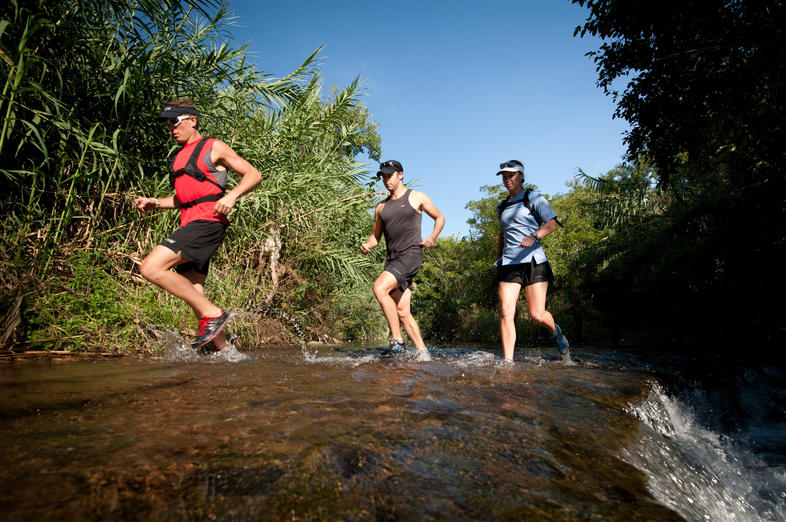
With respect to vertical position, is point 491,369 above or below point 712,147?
below

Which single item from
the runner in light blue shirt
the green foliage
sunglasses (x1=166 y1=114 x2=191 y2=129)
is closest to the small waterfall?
the runner in light blue shirt

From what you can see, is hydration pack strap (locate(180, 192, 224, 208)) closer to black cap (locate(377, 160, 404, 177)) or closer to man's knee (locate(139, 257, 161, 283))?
man's knee (locate(139, 257, 161, 283))

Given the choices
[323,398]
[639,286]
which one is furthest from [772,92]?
[323,398]

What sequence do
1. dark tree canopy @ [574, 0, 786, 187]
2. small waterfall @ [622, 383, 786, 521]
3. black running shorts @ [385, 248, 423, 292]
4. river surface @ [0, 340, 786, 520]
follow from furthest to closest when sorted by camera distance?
1. dark tree canopy @ [574, 0, 786, 187]
2. black running shorts @ [385, 248, 423, 292]
3. small waterfall @ [622, 383, 786, 521]
4. river surface @ [0, 340, 786, 520]

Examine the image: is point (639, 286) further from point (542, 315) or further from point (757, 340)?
point (542, 315)

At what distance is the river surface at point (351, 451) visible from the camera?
1060 mm

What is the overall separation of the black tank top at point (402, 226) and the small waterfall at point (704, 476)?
2.54 metres

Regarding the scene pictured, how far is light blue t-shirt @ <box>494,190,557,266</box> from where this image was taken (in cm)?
421

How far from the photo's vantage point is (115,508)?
3.19 feet

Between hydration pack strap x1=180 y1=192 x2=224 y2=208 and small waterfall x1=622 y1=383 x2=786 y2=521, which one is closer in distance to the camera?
small waterfall x1=622 y1=383 x2=786 y2=521

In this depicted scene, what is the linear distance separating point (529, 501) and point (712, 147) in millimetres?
12255

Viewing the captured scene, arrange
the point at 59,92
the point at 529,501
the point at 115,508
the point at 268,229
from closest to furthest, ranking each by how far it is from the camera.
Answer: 1. the point at 115,508
2. the point at 529,501
3. the point at 59,92
4. the point at 268,229

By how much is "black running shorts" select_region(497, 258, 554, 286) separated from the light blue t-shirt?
0.06 meters

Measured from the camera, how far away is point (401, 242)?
15.0 ft
